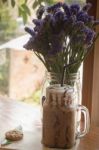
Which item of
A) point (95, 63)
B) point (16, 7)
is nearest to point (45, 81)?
point (95, 63)

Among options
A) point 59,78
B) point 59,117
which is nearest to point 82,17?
point 59,78

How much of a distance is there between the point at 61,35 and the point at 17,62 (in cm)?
73

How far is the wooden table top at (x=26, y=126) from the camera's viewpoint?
1.28 m

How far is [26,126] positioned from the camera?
1.51 meters

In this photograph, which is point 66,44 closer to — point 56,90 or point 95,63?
point 56,90

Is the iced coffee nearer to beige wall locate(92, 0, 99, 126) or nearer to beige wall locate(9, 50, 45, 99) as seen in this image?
beige wall locate(92, 0, 99, 126)

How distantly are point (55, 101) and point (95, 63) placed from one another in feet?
1.63

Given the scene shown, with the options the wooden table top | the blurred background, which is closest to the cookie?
the wooden table top

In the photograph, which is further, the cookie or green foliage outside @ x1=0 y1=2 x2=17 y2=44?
green foliage outside @ x1=0 y1=2 x2=17 y2=44

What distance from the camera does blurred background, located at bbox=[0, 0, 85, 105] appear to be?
74.0 inches

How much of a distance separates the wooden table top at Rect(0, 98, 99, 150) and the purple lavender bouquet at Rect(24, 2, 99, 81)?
0.27 meters

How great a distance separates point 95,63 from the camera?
167 cm

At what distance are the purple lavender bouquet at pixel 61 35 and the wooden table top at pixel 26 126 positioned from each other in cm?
27

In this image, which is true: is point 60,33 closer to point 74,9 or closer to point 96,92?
point 74,9
